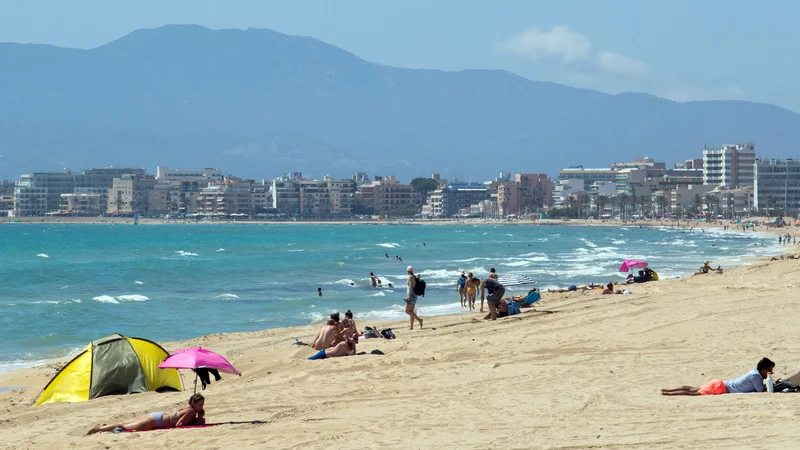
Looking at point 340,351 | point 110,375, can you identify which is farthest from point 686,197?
point 110,375

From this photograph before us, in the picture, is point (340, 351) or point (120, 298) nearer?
point (340, 351)

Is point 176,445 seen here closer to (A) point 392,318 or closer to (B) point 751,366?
(B) point 751,366

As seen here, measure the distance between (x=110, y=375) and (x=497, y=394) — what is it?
5.81 metres

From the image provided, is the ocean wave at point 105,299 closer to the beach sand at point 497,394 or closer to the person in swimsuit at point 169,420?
the beach sand at point 497,394

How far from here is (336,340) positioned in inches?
665

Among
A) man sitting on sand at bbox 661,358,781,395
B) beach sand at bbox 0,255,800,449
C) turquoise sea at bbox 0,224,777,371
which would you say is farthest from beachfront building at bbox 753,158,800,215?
man sitting on sand at bbox 661,358,781,395

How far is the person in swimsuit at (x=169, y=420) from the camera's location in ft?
35.2

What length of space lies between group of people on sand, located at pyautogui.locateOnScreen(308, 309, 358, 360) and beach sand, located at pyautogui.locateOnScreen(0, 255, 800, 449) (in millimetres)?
361

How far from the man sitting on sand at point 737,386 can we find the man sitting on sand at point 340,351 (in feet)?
19.6

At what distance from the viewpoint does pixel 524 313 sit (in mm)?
22062

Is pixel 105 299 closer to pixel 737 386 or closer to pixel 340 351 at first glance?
pixel 340 351

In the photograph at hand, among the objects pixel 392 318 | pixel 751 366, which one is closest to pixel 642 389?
pixel 751 366

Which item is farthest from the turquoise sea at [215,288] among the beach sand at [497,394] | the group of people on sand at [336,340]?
the group of people on sand at [336,340]

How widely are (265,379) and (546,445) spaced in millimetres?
6301
